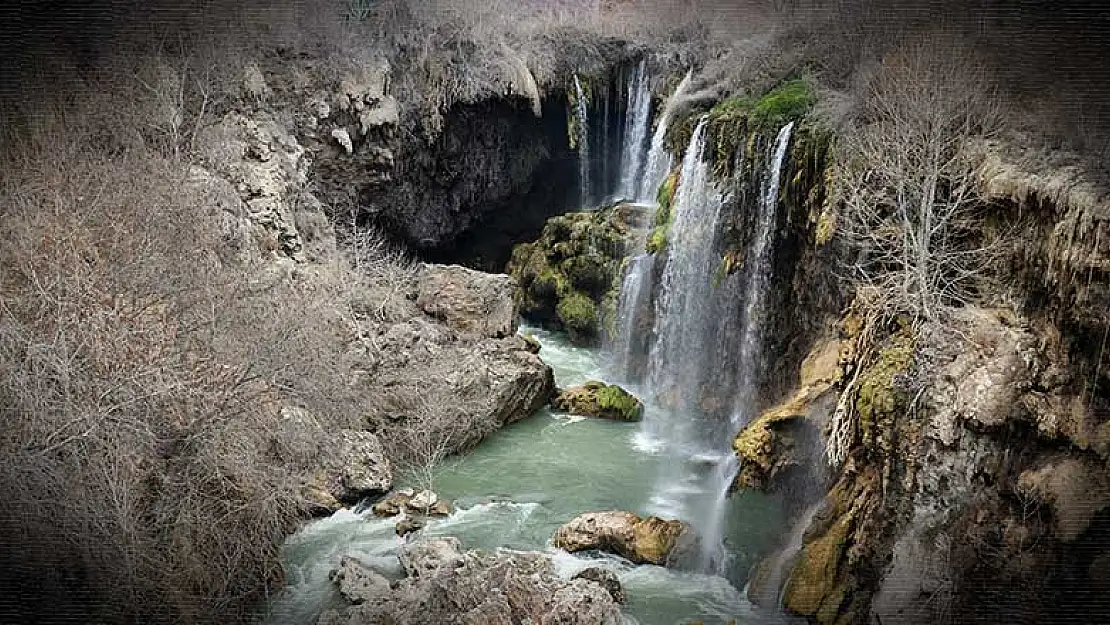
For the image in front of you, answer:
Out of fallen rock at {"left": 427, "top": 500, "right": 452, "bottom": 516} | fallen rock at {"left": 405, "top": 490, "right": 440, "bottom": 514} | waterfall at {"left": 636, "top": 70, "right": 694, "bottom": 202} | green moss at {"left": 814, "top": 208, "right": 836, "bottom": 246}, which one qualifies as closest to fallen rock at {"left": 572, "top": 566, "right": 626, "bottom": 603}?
fallen rock at {"left": 427, "top": 500, "right": 452, "bottom": 516}

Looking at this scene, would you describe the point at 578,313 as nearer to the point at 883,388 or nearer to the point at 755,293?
the point at 755,293

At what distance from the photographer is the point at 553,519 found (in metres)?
11.8

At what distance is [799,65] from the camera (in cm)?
1559

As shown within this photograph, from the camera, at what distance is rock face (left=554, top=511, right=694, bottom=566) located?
1049 centimetres

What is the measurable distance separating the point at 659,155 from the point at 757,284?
6200mm

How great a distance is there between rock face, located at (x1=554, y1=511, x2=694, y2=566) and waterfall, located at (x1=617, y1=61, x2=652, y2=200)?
11402 mm

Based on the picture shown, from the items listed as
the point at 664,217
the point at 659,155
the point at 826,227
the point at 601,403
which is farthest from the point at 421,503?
the point at 659,155

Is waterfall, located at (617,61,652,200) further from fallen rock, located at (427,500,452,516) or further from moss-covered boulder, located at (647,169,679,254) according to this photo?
fallen rock, located at (427,500,452,516)

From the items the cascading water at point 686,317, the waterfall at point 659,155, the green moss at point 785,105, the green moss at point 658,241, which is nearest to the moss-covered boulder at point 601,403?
the cascading water at point 686,317

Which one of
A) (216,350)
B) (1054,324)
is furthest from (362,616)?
(1054,324)

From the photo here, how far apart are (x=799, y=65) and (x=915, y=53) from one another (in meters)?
4.72

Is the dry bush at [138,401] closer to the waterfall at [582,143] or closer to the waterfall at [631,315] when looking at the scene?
the waterfall at [631,315]

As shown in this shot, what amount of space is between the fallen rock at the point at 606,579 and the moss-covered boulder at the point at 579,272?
9.37 meters

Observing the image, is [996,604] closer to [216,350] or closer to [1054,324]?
[1054,324]
